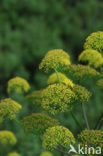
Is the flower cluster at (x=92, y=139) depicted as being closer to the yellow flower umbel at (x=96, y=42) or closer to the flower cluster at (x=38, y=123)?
the flower cluster at (x=38, y=123)

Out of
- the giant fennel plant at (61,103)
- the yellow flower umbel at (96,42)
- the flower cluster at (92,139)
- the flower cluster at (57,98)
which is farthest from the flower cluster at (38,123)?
the yellow flower umbel at (96,42)

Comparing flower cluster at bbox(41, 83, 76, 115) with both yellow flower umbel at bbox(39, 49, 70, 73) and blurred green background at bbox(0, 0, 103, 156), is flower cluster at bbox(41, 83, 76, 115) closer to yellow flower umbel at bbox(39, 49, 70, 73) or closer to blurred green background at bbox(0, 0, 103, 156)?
yellow flower umbel at bbox(39, 49, 70, 73)

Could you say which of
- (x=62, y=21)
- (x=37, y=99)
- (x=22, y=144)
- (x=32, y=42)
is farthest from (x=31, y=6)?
(x=37, y=99)

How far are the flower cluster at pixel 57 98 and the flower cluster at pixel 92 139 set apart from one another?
0.17 m

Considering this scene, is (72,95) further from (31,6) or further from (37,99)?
Answer: (31,6)

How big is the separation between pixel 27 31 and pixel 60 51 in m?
7.10

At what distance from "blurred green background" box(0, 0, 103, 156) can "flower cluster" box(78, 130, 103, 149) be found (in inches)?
172

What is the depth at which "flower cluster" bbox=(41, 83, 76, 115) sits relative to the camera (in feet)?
5.06

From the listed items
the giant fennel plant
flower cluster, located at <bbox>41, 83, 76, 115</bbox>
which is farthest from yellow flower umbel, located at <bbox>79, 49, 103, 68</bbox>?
flower cluster, located at <bbox>41, 83, 76, 115</bbox>

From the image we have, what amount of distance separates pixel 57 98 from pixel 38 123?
0.26 metres

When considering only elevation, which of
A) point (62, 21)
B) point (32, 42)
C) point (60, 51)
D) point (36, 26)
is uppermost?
point (62, 21)

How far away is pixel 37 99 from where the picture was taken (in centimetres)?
215

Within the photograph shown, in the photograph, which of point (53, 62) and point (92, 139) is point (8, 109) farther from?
point (92, 139)

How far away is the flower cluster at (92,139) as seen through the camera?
4.74 feet
